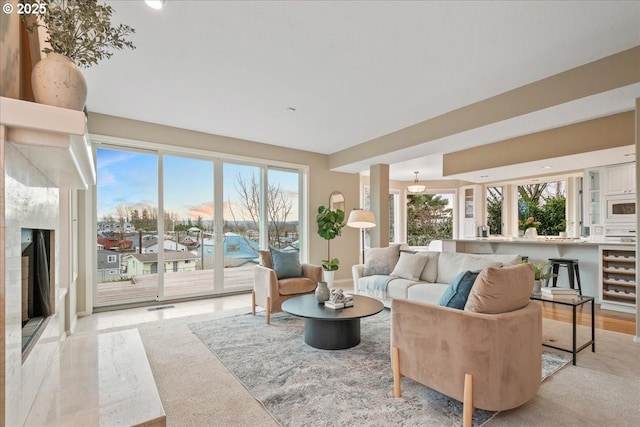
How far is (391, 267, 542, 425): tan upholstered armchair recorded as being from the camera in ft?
5.95

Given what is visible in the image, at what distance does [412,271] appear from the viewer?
427 centimetres

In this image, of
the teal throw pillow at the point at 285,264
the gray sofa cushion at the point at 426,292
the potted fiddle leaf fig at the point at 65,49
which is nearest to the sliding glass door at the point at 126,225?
the teal throw pillow at the point at 285,264

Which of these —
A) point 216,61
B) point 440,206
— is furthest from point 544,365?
point 440,206

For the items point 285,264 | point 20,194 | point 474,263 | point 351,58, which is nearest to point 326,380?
point 285,264

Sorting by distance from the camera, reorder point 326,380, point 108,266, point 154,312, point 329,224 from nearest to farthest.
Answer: point 326,380 < point 154,312 < point 108,266 < point 329,224

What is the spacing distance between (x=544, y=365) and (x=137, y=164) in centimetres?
572

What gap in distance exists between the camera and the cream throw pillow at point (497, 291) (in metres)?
1.93

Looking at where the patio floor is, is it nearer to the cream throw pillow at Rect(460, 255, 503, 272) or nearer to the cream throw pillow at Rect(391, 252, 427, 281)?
the cream throw pillow at Rect(391, 252, 427, 281)

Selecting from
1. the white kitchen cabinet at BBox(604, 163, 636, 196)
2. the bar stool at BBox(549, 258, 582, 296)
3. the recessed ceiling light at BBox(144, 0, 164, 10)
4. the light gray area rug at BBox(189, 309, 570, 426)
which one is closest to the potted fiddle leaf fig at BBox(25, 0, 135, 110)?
the recessed ceiling light at BBox(144, 0, 164, 10)

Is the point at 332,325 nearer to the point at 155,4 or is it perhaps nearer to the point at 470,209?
the point at 155,4

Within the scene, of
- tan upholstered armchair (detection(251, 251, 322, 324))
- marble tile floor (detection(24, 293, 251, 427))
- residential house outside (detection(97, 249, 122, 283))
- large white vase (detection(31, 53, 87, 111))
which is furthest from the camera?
residential house outside (detection(97, 249, 122, 283))

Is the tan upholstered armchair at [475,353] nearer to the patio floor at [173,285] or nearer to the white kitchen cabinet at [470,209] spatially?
the patio floor at [173,285]

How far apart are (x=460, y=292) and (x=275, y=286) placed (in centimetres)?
237

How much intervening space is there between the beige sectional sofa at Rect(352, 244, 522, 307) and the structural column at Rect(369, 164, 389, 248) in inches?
47.5
